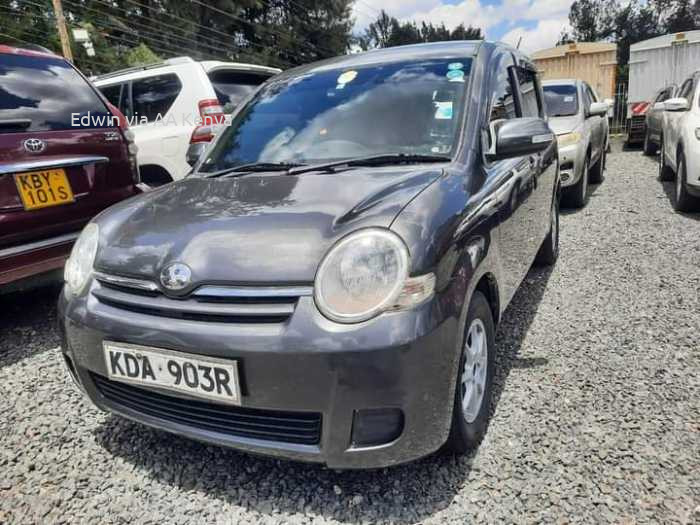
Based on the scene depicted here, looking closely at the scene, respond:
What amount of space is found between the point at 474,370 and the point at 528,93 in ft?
7.40

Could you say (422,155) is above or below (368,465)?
above

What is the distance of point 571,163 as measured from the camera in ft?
19.2

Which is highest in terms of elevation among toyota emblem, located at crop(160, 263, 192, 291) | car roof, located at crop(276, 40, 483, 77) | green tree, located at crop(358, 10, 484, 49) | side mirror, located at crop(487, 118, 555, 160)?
green tree, located at crop(358, 10, 484, 49)

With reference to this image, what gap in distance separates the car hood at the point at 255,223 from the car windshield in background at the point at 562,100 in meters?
5.60

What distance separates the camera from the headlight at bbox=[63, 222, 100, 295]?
194cm

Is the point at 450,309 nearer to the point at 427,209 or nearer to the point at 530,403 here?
the point at 427,209

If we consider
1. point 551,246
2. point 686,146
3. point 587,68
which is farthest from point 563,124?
A: point 587,68

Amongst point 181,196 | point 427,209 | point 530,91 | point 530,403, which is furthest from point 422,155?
point 530,91

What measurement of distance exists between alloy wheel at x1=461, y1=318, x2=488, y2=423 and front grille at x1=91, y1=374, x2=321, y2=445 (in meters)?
0.59

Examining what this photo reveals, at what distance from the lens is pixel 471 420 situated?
194cm

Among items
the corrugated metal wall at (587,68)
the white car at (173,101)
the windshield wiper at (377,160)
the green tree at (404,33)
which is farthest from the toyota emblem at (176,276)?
the green tree at (404,33)

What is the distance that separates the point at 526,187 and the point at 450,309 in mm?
1467

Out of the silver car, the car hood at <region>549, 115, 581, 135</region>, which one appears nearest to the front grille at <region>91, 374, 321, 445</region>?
the silver car

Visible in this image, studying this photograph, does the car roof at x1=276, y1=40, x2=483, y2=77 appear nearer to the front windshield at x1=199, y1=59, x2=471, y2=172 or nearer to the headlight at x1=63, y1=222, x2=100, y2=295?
the front windshield at x1=199, y1=59, x2=471, y2=172
